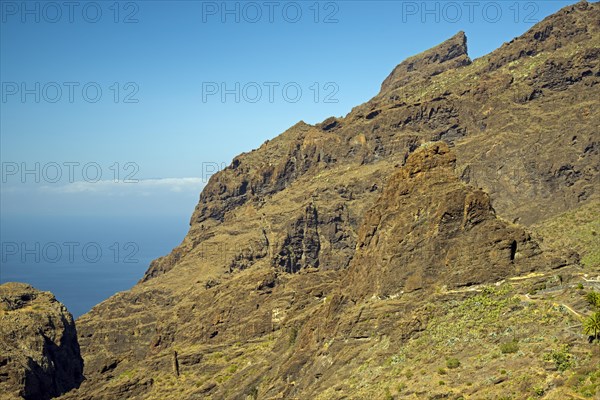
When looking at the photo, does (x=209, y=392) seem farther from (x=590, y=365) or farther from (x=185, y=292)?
(x=185, y=292)

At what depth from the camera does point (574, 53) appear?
523 feet

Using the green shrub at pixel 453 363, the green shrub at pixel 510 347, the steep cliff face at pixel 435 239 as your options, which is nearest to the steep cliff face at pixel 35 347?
the steep cliff face at pixel 435 239

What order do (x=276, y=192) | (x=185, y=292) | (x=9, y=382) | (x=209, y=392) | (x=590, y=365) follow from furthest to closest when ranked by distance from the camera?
(x=276, y=192) < (x=185, y=292) < (x=9, y=382) < (x=209, y=392) < (x=590, y=365)

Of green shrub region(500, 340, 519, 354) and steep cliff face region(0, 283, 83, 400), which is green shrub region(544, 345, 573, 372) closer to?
green shrub region(500, 340, 519, 354)

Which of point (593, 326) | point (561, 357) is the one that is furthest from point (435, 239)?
point (561, 357)

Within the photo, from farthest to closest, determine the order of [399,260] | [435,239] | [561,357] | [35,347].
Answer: [35,347], [399,260], [435,239], [561,357]

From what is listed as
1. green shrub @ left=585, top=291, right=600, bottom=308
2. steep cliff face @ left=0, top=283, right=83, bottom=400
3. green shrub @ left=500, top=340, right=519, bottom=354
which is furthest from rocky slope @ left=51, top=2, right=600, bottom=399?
steep cliff face @ left=0, top=283, right=83, bottom=400

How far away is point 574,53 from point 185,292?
93.7m

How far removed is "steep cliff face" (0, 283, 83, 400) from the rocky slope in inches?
219

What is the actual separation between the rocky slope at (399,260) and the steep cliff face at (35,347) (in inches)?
219

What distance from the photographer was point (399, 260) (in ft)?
230

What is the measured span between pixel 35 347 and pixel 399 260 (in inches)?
2059

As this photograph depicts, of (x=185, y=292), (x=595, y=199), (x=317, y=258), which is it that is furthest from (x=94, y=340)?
(x=595, y=199)

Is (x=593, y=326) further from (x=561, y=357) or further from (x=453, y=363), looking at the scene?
(x=453, y=363)
